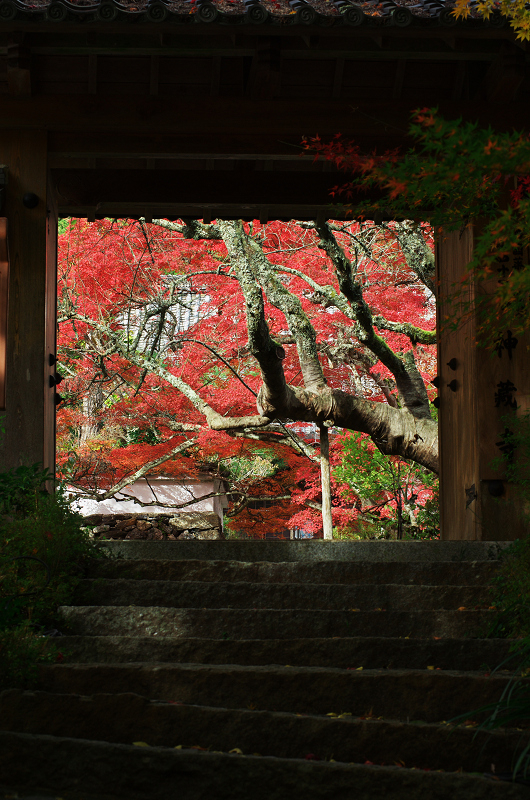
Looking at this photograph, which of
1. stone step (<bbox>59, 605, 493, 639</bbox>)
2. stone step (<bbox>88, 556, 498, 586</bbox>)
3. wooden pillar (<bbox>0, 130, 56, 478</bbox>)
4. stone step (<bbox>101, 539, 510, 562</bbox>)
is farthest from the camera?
wooden pillar (<bbox>0, 130, 56, 478</bbox>)

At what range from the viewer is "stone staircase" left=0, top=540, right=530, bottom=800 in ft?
7.60

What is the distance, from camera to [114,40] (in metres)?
4.84

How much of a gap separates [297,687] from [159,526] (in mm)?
10102

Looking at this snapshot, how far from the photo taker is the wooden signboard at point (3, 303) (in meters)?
4.90

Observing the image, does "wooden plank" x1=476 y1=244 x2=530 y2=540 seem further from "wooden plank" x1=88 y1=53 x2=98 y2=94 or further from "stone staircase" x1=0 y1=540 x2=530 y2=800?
"wooden plank" x1=88 y1=53 x2=98 y2=94

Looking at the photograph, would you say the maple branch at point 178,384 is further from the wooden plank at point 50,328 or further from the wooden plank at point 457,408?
the wooden plank at point 50,328

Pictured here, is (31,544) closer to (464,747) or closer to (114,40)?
(464,747)

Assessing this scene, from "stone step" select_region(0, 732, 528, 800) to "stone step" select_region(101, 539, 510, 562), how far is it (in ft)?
6.70

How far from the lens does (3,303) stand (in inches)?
195

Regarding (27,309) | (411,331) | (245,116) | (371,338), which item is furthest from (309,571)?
(411,331)

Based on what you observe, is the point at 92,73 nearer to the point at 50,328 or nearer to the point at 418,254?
the point at 50,328

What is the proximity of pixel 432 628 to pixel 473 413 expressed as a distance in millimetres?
2095

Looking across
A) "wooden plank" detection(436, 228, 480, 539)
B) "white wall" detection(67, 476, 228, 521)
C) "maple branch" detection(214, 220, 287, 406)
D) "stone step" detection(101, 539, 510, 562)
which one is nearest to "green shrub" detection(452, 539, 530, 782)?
"stone step" detection(101, 539, 510, 562)

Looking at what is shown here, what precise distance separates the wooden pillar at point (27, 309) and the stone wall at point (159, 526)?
7457 millimetres
